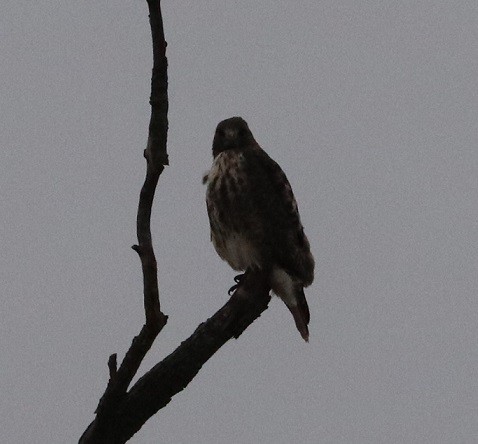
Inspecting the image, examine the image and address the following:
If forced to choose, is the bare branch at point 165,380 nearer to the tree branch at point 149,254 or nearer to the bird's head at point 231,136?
the tree branch at point 149,254

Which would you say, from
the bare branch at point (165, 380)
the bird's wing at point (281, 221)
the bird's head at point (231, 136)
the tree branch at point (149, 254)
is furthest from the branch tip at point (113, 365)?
the bird's head at point (231, 136)

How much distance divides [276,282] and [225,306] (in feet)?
3.49

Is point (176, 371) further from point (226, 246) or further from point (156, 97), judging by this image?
point (226, 246)

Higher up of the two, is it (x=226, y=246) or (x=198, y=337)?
(x=226, y=246)

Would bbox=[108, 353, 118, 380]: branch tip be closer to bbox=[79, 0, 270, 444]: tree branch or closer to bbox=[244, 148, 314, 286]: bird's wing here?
bbox=[79, 0, 270, 444]: tree branch

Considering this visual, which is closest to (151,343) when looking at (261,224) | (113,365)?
(113,365)

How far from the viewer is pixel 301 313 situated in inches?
242

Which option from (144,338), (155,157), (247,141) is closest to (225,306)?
(144,338)

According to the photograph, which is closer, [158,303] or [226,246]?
A: [158,303]

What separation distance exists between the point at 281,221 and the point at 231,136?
1124 mm

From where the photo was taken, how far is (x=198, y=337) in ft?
14.7

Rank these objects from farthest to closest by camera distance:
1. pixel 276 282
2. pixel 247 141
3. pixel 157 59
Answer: pixel 247 141 → pixel 276 282 → pixel 157 59

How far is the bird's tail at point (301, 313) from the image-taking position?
19.7 ft

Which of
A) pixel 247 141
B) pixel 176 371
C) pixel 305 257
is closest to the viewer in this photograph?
pixel 176 371
